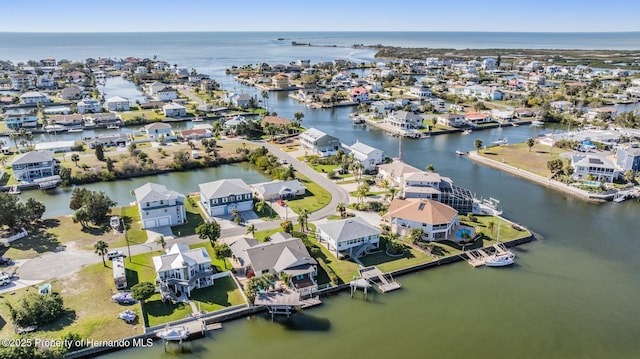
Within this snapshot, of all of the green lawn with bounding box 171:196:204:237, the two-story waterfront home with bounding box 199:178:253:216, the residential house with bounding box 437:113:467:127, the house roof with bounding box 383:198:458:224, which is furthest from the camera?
the residential house with bounding box 437:113:467:127

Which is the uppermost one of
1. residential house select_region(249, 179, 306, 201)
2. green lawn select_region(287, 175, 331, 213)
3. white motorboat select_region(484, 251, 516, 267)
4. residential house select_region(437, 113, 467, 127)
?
residential house select_region(437, 113, 467, 127)

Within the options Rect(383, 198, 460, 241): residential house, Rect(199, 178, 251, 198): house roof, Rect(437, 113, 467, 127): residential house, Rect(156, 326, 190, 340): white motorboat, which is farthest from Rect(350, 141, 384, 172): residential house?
Rect(156, 326, 190, 340): white motorboat

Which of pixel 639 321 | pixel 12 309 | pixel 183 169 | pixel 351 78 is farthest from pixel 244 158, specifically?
pixel 351 78

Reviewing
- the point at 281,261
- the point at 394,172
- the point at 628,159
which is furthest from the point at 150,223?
the point at 628,159

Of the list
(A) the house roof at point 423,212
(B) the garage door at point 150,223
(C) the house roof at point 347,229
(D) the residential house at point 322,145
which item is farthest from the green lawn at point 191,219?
(D) the residential house at point 322,145

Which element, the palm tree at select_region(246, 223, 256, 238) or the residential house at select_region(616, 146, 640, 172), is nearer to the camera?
the palm tree at select_region(246, 223, 256, 238)

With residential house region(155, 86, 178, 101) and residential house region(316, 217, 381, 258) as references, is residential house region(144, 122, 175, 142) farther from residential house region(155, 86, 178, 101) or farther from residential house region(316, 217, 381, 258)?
residential house region(316, 217, 381, 258)

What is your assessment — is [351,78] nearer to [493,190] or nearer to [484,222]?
[493,190]

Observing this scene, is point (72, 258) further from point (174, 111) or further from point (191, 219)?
point (174, 111)

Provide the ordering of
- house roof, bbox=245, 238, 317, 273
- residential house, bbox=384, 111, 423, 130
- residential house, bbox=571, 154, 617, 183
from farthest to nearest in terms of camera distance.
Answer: residential house, bbox=384, 111, 423, 130
residential house, bbox=571, 154, 617, 183
house roof, bbox=245, 238, 317, 273
